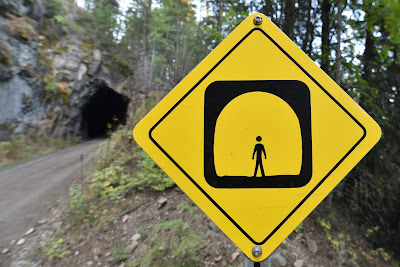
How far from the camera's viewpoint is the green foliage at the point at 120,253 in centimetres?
312

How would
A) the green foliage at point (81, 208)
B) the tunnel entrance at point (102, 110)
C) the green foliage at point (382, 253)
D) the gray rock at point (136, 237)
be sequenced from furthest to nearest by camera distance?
1. the tunnel entrance at point (102, 110)
2. the green foliage at point (382, 253)
3. the green foliage at point (81, 208)
4. the gray rock at point (136, 237)

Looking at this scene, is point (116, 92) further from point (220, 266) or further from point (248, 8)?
point (220, 266)

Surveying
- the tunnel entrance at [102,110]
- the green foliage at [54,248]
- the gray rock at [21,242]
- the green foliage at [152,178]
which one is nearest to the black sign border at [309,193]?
the green foliage at [54,248]

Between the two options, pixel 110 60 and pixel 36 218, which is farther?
pixel 110 60

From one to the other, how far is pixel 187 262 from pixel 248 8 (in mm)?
6285

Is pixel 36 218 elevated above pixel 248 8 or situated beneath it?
situated beneath

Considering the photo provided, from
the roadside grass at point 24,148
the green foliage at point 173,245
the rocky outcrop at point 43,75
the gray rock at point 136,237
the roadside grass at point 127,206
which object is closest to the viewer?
the green foliage at point 173,245

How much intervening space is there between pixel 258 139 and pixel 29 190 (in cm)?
730

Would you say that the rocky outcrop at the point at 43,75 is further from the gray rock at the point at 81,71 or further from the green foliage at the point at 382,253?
the green foliage at the point at 382,253

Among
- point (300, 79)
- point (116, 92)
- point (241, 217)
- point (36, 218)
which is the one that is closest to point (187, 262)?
point (241, 217)

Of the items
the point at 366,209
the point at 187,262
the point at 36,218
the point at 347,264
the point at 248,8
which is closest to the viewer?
the point at 187,262

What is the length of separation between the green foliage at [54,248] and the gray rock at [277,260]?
2.97 m

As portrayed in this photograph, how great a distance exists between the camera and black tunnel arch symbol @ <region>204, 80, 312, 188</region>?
1.18 m

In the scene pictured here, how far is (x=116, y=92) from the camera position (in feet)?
65.5
